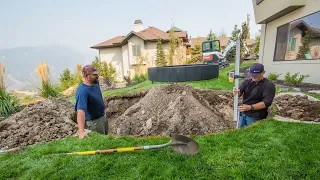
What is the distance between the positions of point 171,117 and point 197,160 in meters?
2.01

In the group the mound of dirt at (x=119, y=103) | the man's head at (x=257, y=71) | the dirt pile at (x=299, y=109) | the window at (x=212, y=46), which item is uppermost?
the window at (x=212, y=46)

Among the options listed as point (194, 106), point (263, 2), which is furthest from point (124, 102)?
point (263, 2)

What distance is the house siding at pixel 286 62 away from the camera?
695 centimetres

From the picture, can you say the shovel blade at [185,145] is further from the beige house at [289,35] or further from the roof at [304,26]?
the roof at [304,26]

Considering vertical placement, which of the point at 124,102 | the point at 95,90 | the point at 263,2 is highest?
the point at 263,2

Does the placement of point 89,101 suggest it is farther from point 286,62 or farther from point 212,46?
point 212,46

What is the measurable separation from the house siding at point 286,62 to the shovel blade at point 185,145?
23.4ft

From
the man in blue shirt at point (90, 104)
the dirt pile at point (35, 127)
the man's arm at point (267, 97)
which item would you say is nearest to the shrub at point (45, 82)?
the dirt pile at point (35, 127)

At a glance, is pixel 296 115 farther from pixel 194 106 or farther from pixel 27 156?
pixel 27 156

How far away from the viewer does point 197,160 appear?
2.29 meters

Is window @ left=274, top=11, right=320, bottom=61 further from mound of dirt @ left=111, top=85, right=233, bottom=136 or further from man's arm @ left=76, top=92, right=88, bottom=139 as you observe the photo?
man's arm @ left=76, top=92, right=88, bottom=139

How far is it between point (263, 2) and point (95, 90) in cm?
1038

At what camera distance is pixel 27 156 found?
263 cm

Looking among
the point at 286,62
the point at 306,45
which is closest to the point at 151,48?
the point at 286,62
